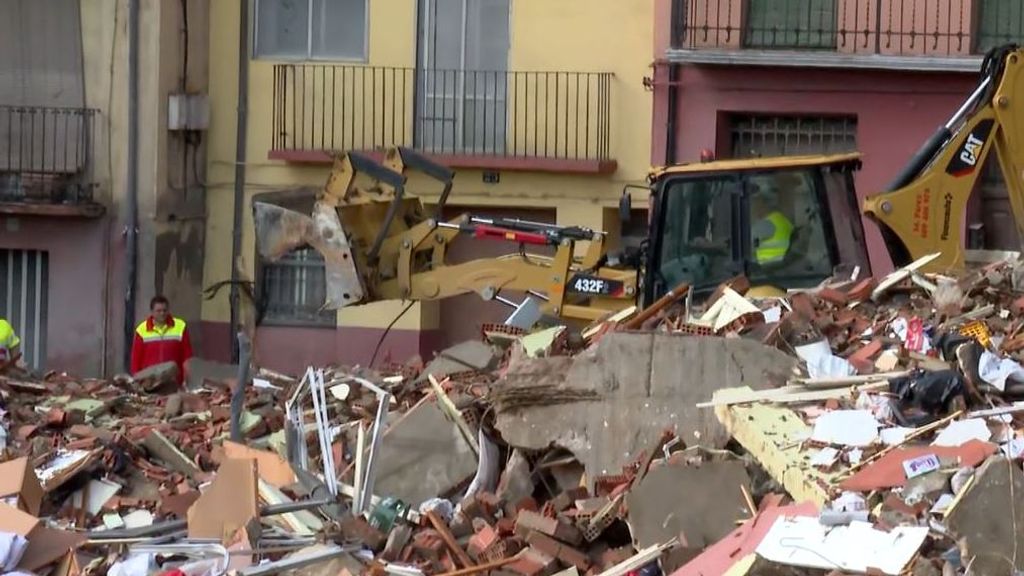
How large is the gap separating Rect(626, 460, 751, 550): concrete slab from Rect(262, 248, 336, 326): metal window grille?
14354 millimetres

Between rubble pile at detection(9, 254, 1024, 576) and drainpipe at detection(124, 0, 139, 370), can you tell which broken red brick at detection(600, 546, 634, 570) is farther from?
drainpipe at detection(124, 0, 139, 370)

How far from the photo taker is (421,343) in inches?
906

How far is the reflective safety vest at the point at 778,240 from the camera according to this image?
14.3 meters

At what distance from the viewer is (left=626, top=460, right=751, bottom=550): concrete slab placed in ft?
31.9

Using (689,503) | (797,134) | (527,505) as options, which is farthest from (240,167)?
(689,503)

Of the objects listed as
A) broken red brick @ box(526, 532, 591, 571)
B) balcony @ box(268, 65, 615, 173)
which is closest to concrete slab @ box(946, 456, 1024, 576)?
broken red brick @ box(526, 532, 591, 571)

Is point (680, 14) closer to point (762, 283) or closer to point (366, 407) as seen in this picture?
point (762, 283)

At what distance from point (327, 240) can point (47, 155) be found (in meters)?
8.97

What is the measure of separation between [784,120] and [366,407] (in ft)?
34.0

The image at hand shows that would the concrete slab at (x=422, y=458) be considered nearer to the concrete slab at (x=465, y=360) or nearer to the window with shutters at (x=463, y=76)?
the concrete slab at (x=465, y=360)

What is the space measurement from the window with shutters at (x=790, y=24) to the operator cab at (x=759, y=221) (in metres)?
7.81

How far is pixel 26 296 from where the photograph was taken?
24.1 metres

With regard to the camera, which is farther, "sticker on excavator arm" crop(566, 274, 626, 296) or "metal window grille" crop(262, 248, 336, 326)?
"metal window grille" crop(262, 248, 336, 326)

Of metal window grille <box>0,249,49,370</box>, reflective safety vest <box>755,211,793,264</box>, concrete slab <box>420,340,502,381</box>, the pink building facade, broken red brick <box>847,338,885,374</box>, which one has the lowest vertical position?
metal window grille <box>0,249,49,370</box>
